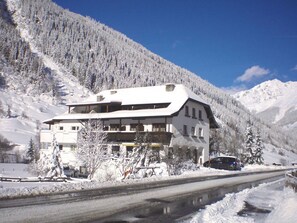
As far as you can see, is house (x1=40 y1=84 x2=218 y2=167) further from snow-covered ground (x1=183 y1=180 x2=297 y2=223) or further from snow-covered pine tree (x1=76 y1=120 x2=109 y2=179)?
snow-covered ground (x1=183 y1=180 x2=297 y2=223)

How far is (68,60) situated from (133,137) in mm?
118919

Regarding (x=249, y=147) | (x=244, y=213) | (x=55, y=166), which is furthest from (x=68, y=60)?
(x=244, y=213)

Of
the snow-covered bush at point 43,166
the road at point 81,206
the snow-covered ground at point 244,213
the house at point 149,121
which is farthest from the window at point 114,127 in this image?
the snow-covered ground at point 244,213

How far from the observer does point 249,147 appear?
247 feet

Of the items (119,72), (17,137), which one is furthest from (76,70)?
(17,137)

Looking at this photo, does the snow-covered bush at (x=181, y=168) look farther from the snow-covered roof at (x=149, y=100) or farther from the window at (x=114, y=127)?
the window at (x=114, y=127)

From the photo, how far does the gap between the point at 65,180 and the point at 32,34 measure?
491ft

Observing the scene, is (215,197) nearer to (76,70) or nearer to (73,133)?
(73,133)

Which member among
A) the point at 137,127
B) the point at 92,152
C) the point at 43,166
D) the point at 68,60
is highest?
the point at 68,60

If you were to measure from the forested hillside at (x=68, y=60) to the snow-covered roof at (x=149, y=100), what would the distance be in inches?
2665

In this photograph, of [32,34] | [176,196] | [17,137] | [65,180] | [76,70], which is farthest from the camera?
[32,34]

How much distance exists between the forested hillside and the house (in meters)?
69.2

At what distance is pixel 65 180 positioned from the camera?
2600cm

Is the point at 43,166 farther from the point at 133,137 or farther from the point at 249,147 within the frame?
the point at 249,147
